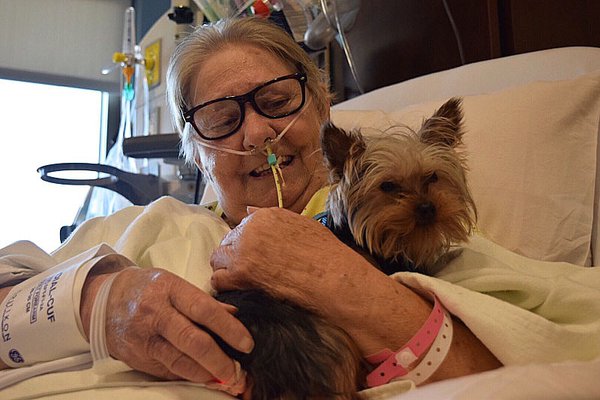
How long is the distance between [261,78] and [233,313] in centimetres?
77

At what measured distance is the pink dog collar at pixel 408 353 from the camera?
35.4 inches

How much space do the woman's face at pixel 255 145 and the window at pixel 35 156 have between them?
127 inches

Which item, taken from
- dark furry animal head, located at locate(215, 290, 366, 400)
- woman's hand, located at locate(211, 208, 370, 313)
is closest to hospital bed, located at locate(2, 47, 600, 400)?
woman's hand, located at locate(211, 208, 370, 313)

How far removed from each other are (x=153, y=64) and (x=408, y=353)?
3089 mm

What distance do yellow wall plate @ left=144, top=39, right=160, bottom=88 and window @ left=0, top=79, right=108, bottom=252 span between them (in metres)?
1.32

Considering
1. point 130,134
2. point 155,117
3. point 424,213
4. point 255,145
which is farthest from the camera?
point 130,134

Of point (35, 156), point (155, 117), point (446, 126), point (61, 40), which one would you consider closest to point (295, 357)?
point (446, 126)

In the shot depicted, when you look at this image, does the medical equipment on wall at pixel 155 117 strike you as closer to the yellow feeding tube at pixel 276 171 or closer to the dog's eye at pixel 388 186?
the yellow feeding tube at pixel 276 171

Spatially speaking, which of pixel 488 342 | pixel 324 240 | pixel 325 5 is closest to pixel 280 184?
pixel 324 240

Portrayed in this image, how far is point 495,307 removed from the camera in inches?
35.4

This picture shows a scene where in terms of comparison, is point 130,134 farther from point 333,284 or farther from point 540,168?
point 333,284

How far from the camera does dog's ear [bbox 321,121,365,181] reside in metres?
1.13

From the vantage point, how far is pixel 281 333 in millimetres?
882

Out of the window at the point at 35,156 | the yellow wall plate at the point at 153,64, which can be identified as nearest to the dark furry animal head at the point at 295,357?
the yellow wall plate at the point at 153,64
